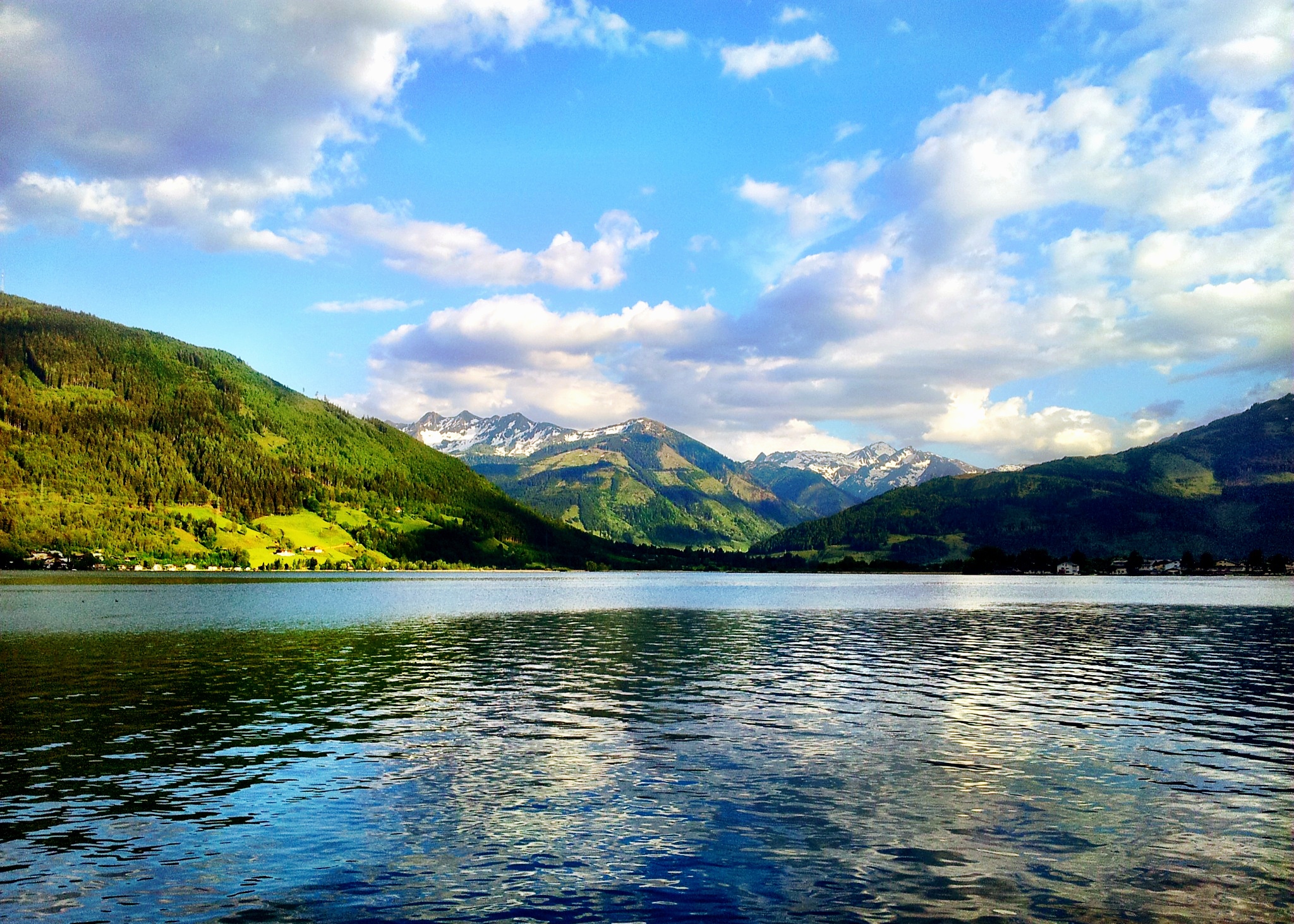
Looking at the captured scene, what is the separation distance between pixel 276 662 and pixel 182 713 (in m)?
25.2

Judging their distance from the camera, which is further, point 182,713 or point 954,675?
point 954,675

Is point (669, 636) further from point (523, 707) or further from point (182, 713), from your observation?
point (182, 713)

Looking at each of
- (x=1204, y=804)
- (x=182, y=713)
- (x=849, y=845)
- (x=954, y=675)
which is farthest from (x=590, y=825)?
(x=954, y=675)

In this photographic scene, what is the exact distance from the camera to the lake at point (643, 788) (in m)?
21.4

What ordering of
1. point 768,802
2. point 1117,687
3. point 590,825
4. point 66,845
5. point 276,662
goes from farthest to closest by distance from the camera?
point 276,662
point 1117,687
point 768,802
point 590,825
point 66,845

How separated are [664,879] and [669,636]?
78.9 meters

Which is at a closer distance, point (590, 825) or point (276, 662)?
point (590, 825)

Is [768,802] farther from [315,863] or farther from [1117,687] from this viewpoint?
[1117,687]

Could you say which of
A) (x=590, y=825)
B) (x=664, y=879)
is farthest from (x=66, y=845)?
(x=664, y=879)

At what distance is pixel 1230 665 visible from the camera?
7306 cm

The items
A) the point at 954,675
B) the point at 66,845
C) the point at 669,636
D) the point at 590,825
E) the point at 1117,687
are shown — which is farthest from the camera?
the point at 669,636

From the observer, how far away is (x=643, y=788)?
3228 cm

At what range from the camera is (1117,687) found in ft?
198

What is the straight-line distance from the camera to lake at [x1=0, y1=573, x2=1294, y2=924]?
21.4m
